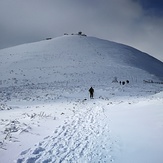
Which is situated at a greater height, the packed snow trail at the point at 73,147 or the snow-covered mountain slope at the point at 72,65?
the snow-covered mountain slope at the point at 72,65

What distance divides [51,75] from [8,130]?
4990 cm

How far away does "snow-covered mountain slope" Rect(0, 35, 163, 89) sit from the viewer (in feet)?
181

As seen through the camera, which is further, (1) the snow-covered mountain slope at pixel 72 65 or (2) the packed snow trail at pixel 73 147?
(1) the snow-covered mountain slope at pixel 72 65

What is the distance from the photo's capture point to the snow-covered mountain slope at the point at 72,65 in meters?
55.2

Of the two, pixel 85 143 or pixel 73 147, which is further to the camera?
pixel 85 143

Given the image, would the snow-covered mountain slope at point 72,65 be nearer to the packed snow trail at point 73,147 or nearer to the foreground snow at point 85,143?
the foreground snow at point 85,143

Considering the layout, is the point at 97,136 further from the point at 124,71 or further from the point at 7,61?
the point at 7,61

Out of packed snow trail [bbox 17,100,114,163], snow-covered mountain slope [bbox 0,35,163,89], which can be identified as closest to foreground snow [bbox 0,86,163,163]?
packed snow trail [bbox 17,100,114,163]

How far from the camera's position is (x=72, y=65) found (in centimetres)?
6806

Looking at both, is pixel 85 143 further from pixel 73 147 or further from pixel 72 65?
pixel 72 65

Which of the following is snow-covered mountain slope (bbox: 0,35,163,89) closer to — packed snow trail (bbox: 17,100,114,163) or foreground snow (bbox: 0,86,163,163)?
foreground snow (bbox: 0,86,163,163)

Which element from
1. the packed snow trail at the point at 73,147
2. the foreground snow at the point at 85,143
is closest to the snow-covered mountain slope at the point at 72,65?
the foreground snow at the point at 85,143

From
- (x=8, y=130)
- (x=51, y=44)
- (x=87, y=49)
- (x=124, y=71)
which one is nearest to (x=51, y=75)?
(x=124, y=71)

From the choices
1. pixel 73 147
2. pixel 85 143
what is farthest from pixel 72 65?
pixel 73 147
